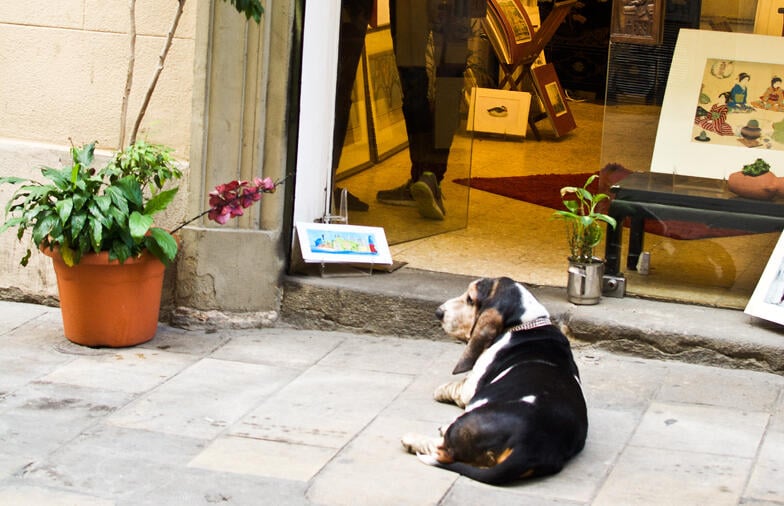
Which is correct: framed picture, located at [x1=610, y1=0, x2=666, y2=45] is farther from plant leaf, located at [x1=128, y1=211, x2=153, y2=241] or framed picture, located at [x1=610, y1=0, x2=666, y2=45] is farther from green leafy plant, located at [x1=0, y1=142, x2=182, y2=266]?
plant leaf, located at [x1=128, y1=211, x2=153, y2=241]

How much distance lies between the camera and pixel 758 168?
6512 millimetres

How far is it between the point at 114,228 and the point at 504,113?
5.67 m

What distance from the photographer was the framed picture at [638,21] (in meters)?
6.57

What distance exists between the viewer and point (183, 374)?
19.7ft

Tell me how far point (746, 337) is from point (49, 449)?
132 inches

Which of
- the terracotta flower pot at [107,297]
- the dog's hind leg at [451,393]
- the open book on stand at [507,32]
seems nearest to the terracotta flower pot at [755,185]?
the dog's hind leg at [451,393]

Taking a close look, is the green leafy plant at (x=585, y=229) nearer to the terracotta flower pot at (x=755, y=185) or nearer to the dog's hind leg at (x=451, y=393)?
the terracotta flower pot at (x=755, y=185)

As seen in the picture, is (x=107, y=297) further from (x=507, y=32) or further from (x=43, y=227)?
(x=507, y=32)

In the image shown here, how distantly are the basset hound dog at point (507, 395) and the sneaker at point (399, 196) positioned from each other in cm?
222

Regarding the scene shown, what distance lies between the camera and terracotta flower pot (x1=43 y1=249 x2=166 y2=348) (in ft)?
20.3

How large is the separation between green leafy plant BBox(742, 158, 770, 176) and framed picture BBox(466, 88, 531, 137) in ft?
15.0

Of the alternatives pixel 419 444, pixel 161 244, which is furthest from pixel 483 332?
pixel 161 244

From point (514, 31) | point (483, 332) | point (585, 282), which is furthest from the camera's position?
point (514, 31)

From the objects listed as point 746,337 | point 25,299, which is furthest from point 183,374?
point 746,337
